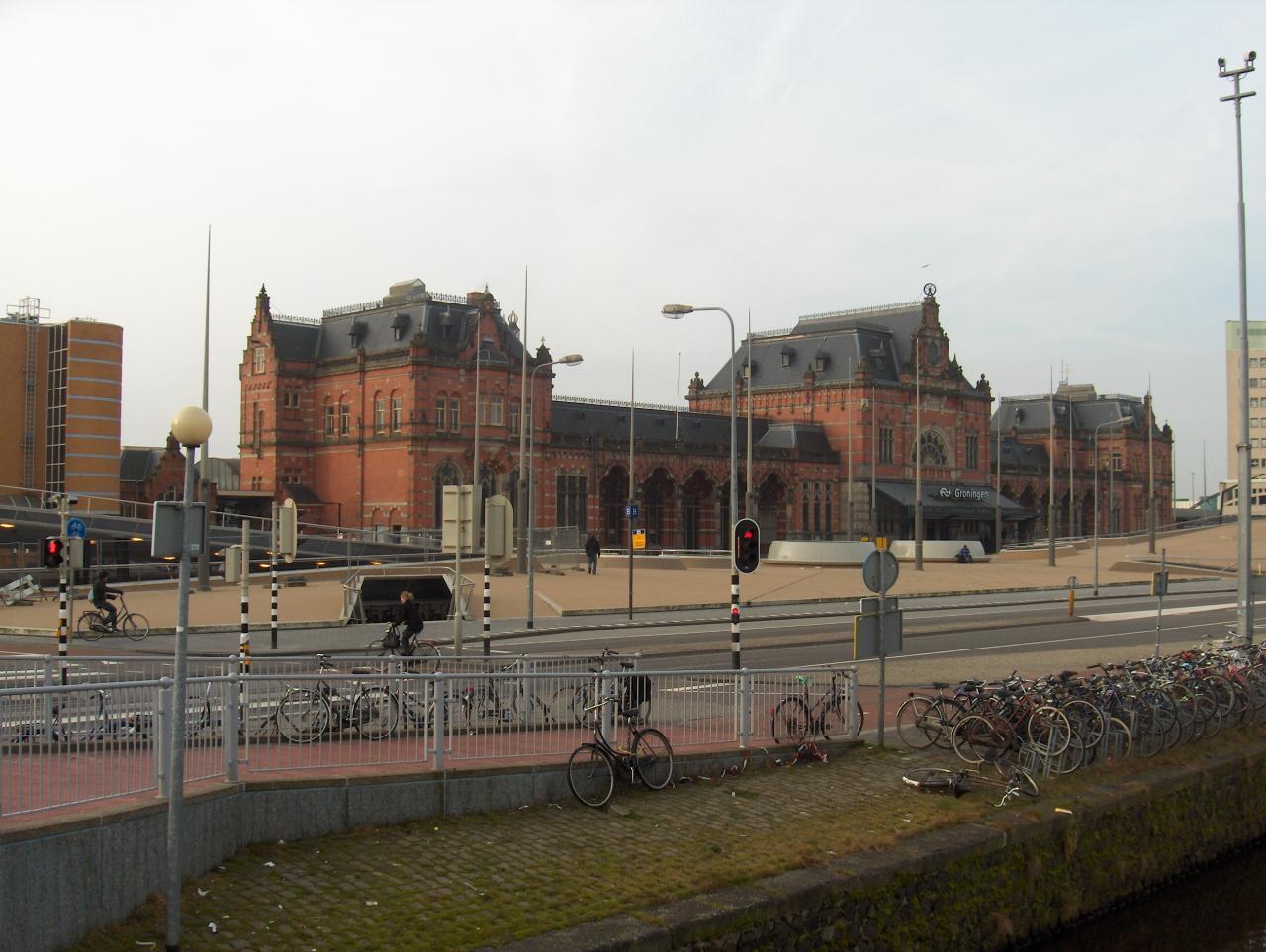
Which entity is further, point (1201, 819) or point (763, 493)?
point (763, 493)

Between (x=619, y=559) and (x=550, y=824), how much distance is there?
5154cm

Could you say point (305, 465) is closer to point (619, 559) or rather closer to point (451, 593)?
point (619, 559)

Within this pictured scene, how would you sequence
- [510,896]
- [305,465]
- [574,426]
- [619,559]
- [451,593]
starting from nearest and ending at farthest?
1. [510,896]
2. [451,593]
3. [619,559]
4. [305,465]
5. [574,426]

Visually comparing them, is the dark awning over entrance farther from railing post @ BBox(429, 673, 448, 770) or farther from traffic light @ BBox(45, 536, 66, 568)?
railing post @ BBox(429, 673, 448, 770)

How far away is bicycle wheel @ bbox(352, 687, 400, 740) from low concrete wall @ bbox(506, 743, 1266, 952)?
3.62 metres

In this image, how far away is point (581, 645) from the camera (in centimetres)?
3070

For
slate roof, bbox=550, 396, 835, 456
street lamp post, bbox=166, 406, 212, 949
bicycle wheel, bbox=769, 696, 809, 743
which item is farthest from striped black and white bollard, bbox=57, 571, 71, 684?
slate roof, bbox=550, 396, 835, 456

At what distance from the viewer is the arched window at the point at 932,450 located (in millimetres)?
96625

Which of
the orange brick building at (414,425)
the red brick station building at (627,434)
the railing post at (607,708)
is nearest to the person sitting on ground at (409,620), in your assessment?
the railing post at (607,708)

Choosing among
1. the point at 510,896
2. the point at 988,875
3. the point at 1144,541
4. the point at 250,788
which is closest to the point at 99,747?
the point at 250,788

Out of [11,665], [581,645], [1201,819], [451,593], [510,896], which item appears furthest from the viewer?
[451,593]

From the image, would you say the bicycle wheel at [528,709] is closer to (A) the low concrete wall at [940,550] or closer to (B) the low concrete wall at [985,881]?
(B) the low concrete wall at [985,881]

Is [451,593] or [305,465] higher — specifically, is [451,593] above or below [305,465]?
below

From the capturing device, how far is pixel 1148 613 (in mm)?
42688
